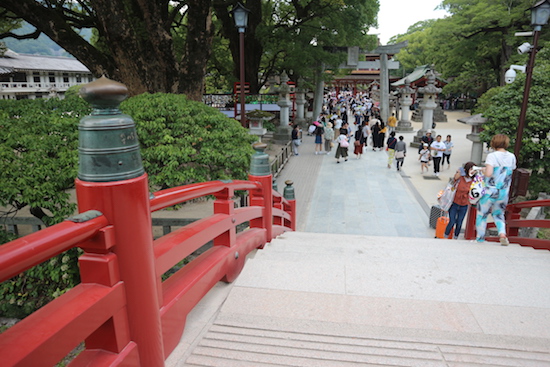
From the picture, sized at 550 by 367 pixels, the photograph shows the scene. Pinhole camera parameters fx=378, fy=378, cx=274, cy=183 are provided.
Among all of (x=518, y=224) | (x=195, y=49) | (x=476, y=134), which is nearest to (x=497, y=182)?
(x=518, y=224)

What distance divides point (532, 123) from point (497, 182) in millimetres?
5972

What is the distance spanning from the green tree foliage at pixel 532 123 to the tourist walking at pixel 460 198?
12.4 ft

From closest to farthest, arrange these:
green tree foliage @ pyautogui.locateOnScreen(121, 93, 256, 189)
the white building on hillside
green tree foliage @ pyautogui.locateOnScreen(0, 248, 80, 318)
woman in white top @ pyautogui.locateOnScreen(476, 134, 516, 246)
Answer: green tree foliage @ pyautogui.locateOnScreen(0, 248, 80, 318) → woman in white top @ pyautogui.locateOnScreen(476, 134, 516, 246) → green tree foliage @ pyautogui.locateOnScreen(121, 93, 256, 189) → the white building on hillside

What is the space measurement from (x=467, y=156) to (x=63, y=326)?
19550 millimetres

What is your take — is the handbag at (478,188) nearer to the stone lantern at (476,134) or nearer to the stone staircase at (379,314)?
the stone staircase at (379,314)

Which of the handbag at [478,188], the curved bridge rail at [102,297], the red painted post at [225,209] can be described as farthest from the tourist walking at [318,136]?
the curved bridge rail at [102,297]

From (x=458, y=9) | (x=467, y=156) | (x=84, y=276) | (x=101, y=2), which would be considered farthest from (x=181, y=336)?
(x=458, y=9)

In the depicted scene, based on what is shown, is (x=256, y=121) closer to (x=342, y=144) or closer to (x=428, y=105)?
(x=342, y=144)

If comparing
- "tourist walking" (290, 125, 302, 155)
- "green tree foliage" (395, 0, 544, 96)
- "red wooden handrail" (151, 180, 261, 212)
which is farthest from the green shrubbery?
"green tree foliage" (395, 0, 544, 96)

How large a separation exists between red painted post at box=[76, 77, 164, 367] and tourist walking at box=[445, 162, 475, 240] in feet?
20.0

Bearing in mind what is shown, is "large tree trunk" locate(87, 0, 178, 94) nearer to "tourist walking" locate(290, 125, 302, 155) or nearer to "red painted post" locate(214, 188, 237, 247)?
"red painted post" locate(214, 188, 237, 247)

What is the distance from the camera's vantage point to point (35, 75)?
120 ft

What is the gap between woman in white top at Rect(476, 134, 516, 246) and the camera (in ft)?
16.5

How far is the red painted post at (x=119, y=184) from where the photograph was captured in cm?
147
